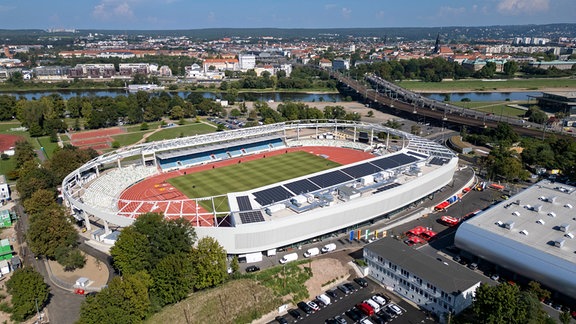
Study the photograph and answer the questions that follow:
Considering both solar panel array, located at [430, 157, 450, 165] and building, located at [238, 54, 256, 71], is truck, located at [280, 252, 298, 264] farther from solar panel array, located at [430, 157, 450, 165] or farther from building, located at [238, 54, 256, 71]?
building, located at [238, 54, 256, 71]

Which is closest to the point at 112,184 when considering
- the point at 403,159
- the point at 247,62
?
the point at 403,159

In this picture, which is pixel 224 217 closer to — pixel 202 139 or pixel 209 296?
pixel 209 296

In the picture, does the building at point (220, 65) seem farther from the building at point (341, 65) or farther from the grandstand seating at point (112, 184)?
the grandstand seating at point (112, 184)

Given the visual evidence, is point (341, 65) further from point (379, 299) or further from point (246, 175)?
point (379, 299)

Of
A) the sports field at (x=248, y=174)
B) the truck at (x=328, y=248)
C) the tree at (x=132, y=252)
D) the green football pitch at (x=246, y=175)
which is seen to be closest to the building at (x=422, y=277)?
the truck at (x=328, y=248)

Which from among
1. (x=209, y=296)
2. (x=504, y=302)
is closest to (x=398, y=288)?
(x=504, y=302)

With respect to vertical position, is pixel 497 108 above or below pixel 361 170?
below
